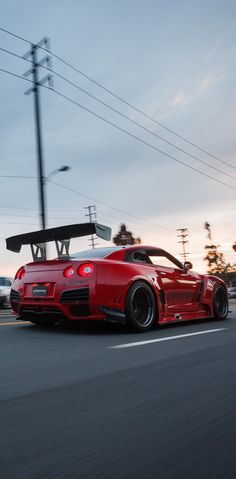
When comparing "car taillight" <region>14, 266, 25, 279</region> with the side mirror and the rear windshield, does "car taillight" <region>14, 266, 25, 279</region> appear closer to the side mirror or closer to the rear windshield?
the rear windshield

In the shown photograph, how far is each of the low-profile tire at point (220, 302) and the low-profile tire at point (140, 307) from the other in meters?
1.98

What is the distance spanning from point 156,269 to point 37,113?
72.5ft

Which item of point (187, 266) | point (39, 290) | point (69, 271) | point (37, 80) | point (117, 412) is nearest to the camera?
point (117, 412)

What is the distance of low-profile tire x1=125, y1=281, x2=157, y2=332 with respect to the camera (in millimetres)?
5805

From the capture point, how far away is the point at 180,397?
2.75 meters

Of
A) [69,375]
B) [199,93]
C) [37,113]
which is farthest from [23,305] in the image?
[37,113]

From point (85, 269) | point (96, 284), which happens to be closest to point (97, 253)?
point (85, 269)

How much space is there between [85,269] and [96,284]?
24 centimetres

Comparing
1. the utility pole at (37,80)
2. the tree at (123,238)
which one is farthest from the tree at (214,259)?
the utility pole at (37,80)

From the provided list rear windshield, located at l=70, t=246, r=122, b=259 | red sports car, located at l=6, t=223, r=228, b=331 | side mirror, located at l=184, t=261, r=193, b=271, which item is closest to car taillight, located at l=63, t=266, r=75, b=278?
red sports car, located at l=6, t=223, r=228, b=331

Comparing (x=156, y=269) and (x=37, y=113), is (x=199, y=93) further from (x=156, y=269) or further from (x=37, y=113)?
(x=156, y=269)

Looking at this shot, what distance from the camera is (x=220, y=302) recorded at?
8.02 meters

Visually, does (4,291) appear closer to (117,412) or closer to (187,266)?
(187,266)

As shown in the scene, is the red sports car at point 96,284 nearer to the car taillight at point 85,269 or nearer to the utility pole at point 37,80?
the car taillight at point 85,269
